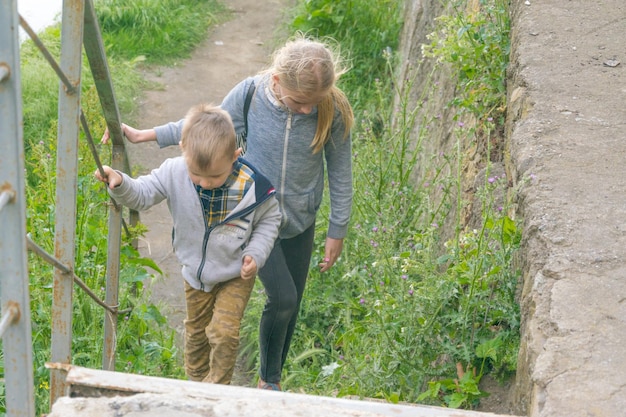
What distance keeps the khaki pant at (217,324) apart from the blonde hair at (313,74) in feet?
2.01

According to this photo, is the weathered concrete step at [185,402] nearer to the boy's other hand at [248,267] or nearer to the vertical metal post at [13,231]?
the vertical metal post at [13,231]

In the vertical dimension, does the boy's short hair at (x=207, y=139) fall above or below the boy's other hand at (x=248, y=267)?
above

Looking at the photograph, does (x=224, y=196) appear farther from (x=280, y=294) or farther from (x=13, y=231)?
(x=13, y=231)

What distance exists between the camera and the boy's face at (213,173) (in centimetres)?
278

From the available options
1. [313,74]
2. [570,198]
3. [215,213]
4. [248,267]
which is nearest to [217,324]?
[248,267]

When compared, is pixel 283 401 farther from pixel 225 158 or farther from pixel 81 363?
pixel 81 363

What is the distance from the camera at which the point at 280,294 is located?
10.8 ft

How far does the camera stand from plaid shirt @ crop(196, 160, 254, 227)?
2.90 metres

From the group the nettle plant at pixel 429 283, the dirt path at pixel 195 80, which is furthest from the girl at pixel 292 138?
the dirt path at pixel 195 80

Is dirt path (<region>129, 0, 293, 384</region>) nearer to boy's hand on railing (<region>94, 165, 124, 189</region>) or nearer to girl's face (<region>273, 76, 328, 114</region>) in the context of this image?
girl's face (<region>273, 76, 328, 114</region>)

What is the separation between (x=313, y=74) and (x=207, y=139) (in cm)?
47

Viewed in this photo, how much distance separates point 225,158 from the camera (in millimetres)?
2779

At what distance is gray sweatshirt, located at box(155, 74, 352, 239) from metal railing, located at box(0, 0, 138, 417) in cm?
44

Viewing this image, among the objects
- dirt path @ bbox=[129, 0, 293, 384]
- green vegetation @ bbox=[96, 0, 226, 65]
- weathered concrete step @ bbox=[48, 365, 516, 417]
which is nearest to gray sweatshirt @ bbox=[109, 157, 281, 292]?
weathered concrete step @ bbox=[48, 365, 516, 417]
